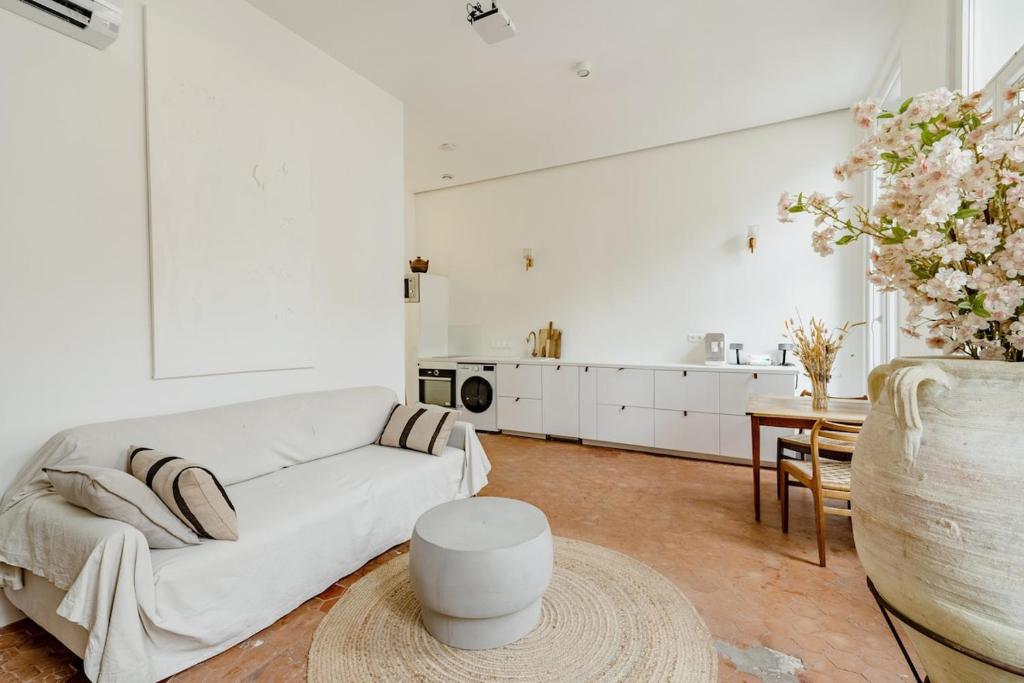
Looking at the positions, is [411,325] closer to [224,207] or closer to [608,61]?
[224,207]

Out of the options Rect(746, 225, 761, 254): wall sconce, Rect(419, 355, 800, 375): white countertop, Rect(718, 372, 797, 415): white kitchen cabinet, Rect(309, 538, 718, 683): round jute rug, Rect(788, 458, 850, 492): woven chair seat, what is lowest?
Rect(309, 538, 718, 683): round jute rug

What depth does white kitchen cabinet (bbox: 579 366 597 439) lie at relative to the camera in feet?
15.8

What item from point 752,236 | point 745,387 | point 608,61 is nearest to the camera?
point 608,61

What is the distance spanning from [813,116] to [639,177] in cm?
163

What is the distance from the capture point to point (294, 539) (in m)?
1.94

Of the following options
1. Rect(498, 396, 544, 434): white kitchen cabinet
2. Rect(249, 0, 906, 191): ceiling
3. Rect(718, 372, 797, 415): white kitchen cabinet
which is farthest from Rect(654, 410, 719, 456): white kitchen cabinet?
Rect(249, 0, 906, 191): ceiling

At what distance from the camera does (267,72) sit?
113 inches

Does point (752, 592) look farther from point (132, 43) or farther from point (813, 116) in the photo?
point (813, 116)

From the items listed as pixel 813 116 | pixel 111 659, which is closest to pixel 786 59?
pixel 813 116

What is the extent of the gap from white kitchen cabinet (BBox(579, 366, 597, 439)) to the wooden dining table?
188 cm

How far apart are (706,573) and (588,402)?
8.59ft

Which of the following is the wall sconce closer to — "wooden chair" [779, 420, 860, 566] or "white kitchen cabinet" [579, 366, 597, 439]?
"white kitchen cabinet" [579, 366, 597, 439]

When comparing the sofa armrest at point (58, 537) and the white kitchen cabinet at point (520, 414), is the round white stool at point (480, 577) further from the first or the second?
the white kitchen cabinet at point (520, 414)

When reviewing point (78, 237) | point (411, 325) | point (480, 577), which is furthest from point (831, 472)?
point (411, 325)
